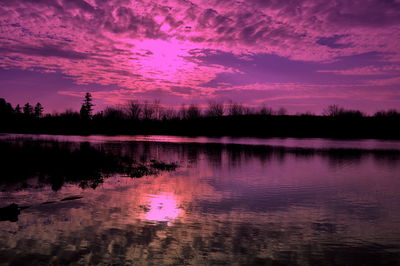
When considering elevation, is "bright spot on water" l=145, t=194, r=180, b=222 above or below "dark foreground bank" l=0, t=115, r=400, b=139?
below

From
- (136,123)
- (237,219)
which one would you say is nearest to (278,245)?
(237,219)

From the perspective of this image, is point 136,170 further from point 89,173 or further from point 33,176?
point 33,176

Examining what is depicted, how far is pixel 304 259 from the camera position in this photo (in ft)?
30.9

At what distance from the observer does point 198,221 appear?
1300cm

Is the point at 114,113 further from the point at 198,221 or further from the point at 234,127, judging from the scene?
the point at 198,221

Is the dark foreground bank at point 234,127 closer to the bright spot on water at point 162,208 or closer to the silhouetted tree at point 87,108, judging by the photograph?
the silhouetted tree at point 87,108

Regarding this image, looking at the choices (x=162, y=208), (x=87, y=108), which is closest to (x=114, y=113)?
(x=87, y=108)

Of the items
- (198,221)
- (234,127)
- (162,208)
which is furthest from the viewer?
(234,127)

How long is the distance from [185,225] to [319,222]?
614cm

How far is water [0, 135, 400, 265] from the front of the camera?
9500 millimetres

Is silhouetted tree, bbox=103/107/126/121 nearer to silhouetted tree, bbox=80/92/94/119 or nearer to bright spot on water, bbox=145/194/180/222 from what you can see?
silhouetted tree, bbox=80/92/94/119

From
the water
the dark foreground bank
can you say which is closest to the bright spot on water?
the water

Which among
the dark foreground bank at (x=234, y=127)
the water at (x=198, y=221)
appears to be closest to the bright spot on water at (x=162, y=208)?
the water at (x=198, y=221)

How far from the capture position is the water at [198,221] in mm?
9500
